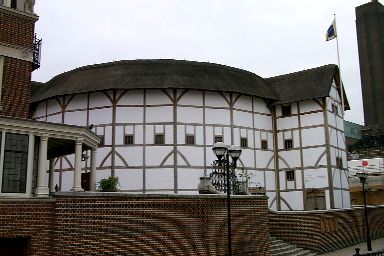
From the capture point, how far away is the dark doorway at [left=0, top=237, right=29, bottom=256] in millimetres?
12867

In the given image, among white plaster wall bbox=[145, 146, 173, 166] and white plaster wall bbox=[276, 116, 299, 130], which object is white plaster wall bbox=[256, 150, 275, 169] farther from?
white plaster wall bbox=[145, 146, 173, 166]

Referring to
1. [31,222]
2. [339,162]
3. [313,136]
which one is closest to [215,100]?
[313,136]

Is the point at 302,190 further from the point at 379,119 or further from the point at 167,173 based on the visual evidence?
the point at 379,119

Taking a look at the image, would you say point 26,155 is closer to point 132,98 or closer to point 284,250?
point 284,250

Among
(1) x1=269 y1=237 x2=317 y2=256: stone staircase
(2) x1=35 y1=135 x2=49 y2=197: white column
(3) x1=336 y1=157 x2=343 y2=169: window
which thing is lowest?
(1) x1=269 y1=237 x2=317 y2=256: stone staircase

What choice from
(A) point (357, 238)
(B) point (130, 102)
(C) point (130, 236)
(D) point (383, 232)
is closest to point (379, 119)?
(D) point (383, 232)

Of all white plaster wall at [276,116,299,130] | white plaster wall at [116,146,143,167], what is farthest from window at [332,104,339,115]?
white plaster wall at [116,146,143,167]

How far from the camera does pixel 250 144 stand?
30.5 meters

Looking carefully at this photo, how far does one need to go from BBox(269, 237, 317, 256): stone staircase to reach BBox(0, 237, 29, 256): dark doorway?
10.3 m

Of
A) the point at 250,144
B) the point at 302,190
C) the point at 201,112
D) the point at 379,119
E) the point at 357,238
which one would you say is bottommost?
the point at 357,238

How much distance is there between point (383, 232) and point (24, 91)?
2468cm

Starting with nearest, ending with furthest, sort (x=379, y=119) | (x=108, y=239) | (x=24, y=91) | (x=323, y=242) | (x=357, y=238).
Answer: (x=108, y=239), (x=24, y=91), (x=323, y=242), (x=357, y=238), (x=379, y=119)

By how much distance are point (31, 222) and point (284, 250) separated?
→ 1154 cm

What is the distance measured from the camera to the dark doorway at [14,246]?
1287 centimetres
